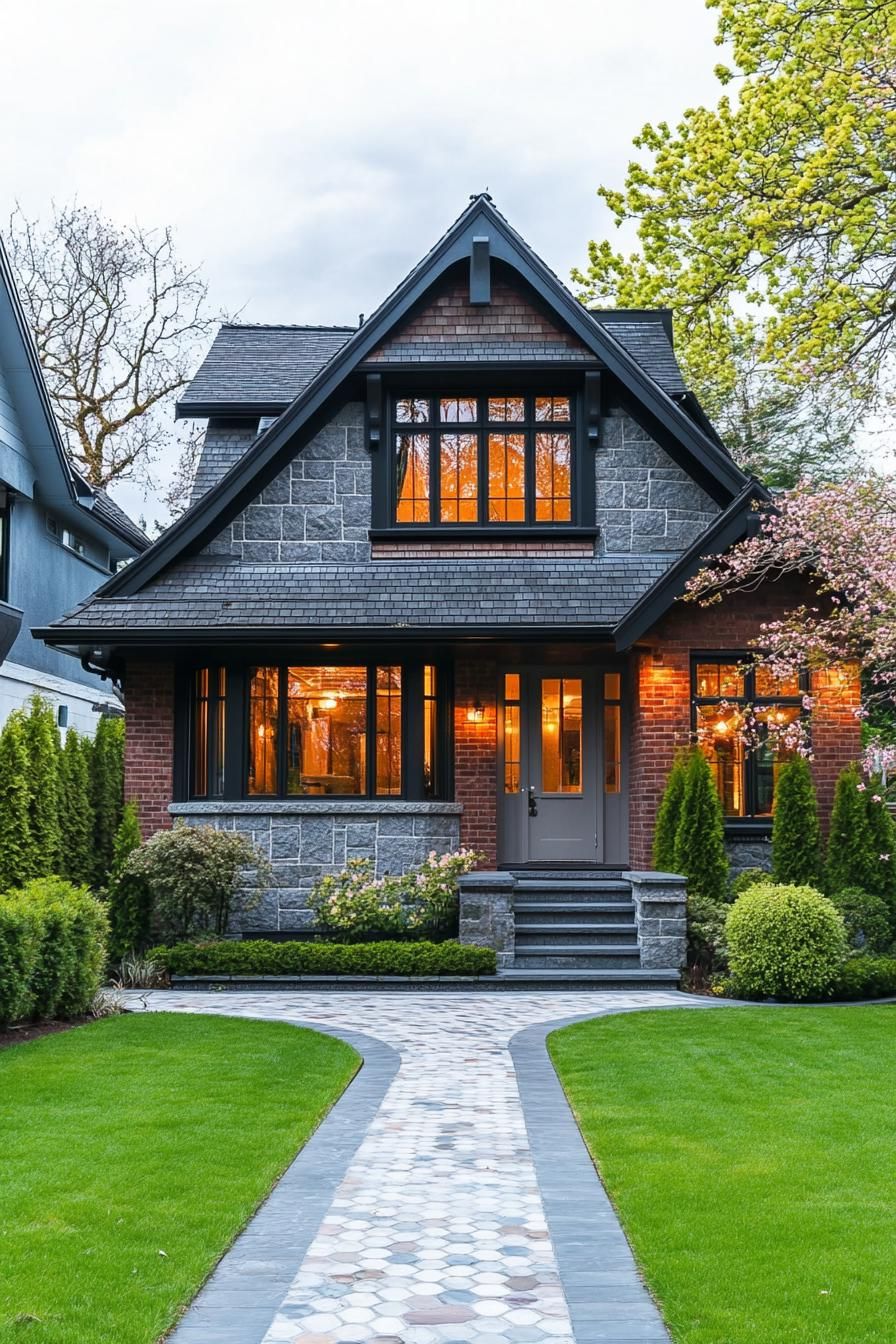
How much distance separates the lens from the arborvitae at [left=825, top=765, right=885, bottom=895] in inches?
554

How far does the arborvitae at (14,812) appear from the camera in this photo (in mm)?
16297

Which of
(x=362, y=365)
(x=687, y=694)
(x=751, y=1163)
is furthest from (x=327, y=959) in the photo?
(x=751, y=1163)

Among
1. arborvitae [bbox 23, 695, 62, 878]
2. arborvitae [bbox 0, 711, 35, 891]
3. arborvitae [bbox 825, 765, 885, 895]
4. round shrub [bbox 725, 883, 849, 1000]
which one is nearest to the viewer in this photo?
round shrub [bbox 725, 883, 849, 1000]

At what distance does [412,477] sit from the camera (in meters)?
16.5

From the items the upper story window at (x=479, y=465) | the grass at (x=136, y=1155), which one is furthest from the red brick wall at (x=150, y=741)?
the grass at (x=136, y=1155)

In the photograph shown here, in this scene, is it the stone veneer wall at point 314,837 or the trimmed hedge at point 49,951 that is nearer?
the trimmed hedge at point 49,951

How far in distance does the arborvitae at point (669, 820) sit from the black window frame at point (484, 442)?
11.0 feet

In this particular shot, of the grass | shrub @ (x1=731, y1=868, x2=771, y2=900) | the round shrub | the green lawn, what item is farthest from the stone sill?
the green lawn

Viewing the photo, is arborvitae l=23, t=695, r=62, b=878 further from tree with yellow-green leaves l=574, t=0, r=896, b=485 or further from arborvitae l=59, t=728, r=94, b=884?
tree with yellow-green leaves l=574, t=0, r=896, b=485

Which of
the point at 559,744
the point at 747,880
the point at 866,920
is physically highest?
the point at 559,744

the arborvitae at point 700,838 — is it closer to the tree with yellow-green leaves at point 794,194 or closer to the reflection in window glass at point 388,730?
the reflection in window glass at point 388,730

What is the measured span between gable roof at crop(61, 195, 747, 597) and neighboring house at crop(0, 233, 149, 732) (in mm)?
1902

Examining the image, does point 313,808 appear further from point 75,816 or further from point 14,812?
point 75,816

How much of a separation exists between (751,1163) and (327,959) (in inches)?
312
